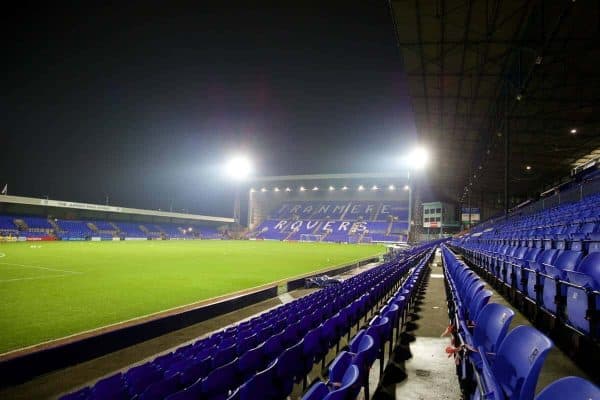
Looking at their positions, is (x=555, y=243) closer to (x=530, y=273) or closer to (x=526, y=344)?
(x=530, y=273)

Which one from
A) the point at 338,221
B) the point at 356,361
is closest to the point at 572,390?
the point at 356,361

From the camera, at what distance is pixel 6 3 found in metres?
21.9

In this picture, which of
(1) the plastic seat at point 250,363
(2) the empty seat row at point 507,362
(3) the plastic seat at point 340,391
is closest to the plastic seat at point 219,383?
(1) the plastic seat at point 250,363

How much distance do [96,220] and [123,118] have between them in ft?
63.2

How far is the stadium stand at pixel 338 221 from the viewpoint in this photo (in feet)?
189

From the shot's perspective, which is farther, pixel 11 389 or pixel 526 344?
pixel 11 389

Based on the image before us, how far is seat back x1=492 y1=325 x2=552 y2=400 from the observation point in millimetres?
1547

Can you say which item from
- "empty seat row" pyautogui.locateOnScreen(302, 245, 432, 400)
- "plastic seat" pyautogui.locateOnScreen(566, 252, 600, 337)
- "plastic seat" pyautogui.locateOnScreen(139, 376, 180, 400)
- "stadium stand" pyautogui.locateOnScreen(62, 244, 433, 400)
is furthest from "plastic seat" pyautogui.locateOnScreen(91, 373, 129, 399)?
"plastic seat" pyautogui.locateOnScreen(566, 252, 600, 337)

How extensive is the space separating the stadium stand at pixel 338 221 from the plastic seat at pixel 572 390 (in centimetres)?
5476

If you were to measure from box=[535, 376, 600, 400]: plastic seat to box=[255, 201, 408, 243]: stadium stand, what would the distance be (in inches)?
2156

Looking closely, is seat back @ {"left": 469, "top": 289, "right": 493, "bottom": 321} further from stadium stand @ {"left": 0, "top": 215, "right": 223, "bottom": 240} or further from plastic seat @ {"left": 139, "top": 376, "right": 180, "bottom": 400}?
stadium stand @ {"left": 0, "top": 215, "right": 223, "bottom": 240}

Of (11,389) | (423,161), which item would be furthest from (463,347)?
(423,161)

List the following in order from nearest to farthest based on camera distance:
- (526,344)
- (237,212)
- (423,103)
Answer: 1. (526,344)
2. (423,103)
3. (237,212)

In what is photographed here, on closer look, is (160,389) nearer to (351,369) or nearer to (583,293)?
(351,369)
